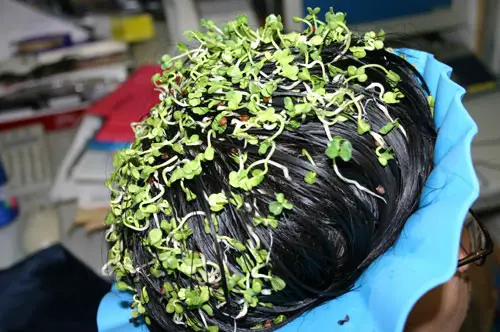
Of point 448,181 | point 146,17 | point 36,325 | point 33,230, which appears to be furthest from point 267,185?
point 146,17

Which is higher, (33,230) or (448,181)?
(448,181)

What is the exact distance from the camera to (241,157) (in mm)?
442

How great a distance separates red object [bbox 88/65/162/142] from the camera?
Answer: 3.97 ft

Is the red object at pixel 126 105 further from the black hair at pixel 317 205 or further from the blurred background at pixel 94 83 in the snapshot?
the black hair at pixel 317 205

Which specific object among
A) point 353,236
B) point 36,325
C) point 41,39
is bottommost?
point 36,325

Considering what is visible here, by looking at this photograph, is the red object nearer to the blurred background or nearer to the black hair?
the blurred background

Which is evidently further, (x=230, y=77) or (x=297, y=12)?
(x=297, y=12)

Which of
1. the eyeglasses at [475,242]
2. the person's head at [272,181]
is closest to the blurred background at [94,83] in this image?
the eyeglasses at [475,242]

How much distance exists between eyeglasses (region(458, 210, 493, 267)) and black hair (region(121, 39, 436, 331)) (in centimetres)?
11

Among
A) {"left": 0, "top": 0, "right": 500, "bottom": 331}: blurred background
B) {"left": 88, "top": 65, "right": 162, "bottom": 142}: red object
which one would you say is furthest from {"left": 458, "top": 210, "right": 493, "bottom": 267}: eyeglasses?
{"left": 88, "top": 65, "right": 162, "bottom": 142}: red object

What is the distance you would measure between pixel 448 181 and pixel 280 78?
0.18 metres

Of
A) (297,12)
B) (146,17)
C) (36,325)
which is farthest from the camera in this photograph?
(146,17)

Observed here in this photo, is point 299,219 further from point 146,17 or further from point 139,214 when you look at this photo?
point 146,17

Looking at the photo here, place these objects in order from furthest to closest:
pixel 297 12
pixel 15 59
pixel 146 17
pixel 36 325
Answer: pixel 146 17 → pixel 15 59 → pixel 297 12 → pixel 36 325
